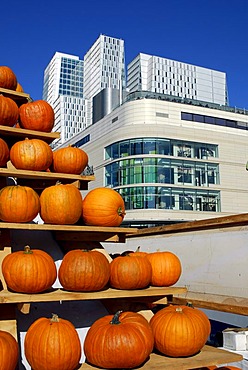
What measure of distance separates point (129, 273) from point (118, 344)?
1.79 feet

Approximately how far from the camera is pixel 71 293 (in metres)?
2.38

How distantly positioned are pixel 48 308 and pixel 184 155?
33.7 meters

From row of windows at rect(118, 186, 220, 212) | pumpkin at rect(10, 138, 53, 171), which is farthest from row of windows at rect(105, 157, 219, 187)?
pumpkin at rect(10, 138, 53, 171)

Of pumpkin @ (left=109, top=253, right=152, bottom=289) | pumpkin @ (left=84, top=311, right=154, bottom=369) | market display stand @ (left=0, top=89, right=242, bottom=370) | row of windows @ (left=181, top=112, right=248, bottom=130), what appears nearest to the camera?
pumpkin @ (left=84, top=311, right=154, bottom=369)

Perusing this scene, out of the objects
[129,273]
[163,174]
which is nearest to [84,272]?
[129,273]

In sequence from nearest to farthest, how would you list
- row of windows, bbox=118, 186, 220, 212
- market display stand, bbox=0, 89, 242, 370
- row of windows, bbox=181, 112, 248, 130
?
1. market display stand, bbox=0, 89, 242, 370
2. row of windows, bbox=118, 186, 220, 212
3. row of windows, bbox=181, 112, 248, 130

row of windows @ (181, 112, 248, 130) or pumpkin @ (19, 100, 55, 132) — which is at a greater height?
row of windows @ (181, 112, 248, 130)

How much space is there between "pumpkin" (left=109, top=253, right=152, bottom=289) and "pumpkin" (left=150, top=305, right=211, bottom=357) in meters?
0.29

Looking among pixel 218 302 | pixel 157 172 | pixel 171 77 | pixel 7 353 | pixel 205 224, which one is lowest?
pixel 218 302

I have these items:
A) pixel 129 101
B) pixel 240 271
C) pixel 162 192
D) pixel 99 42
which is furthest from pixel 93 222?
pixel 99 42

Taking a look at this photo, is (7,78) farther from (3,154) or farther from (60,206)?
(60,206)

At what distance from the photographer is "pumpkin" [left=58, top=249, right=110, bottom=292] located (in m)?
2.44

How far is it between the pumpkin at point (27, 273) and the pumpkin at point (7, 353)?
31cm

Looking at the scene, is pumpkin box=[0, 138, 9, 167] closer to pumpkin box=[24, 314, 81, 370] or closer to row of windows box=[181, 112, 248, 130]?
pumpkin box=[24, 314, 81, 370]
